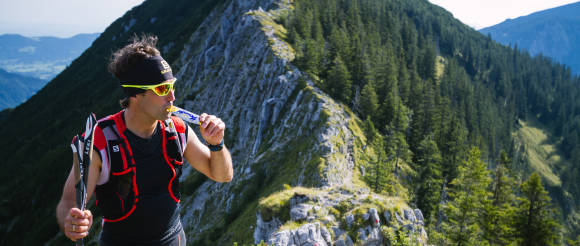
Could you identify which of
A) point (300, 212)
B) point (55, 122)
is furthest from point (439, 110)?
point (55, 122)

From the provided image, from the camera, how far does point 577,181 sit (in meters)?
120

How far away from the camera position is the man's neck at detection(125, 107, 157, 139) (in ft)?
13.3

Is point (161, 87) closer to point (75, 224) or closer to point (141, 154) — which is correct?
point (141, 154)

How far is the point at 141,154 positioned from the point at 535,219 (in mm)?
31992

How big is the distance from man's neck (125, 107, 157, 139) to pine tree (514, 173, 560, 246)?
30.9 meters

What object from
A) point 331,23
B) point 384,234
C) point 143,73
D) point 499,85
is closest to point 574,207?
point 499,85

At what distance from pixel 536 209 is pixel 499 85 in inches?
6270

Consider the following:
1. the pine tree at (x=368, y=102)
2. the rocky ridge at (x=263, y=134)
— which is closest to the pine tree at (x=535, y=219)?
the rocky ridge at (x=263, y=134)

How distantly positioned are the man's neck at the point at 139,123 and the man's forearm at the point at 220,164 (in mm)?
874

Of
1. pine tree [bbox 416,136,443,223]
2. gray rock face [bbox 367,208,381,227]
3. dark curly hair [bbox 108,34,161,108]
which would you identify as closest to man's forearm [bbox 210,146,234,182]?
dark curly hair [bbox 108,34,161,108]

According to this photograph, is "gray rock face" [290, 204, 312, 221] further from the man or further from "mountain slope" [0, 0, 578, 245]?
the man

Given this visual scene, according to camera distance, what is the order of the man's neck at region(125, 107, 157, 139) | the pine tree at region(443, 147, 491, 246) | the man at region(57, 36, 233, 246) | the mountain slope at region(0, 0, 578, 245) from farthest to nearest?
the pine tree at region(443, 147, 491, 246) → the mountain slope at region(0, 0, 578, 245) → the man's neck at region(125, 107, 157, 139) → the man at region(57, 36, 233, 246)

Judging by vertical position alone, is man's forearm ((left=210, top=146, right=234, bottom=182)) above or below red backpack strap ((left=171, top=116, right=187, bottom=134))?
below

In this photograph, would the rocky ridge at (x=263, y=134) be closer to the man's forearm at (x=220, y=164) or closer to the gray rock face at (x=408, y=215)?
the gray rock face at (x=408, y=215)
